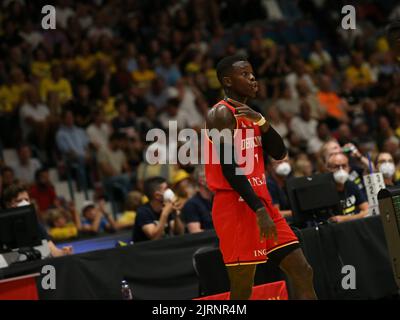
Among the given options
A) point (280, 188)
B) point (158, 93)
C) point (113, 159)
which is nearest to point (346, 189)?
point (280, 188)

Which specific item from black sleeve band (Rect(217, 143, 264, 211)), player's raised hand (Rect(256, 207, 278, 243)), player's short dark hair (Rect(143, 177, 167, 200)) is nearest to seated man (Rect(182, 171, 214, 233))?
player's short dark hair (Rect(143, 177, 167, 200))

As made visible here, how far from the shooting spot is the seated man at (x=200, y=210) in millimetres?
8883

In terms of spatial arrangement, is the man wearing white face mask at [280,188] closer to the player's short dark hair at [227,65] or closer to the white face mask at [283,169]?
the white face mask at [283,169]

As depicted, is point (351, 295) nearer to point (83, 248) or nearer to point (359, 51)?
point (83, 248)

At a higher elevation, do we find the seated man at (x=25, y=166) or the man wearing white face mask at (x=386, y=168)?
the seated man at (x=25, y=166)

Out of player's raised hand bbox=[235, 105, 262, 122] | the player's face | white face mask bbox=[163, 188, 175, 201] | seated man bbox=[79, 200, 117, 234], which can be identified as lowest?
seated man bbox=[79, 200, 117, 234]

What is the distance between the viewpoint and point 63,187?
12.7 meters

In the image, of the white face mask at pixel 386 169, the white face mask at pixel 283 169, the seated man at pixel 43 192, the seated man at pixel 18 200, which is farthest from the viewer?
the seated man at pixel 43 192

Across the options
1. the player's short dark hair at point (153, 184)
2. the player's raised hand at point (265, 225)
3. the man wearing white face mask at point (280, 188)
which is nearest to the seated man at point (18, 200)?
the player's short dark hair at point (153, 184)

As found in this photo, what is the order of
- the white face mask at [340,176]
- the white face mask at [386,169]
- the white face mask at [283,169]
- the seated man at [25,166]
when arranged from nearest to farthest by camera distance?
the white face mask at [340,176] → the white face mask at [386,169] → the white face mask at [283,169] → the seated man at [25,166]

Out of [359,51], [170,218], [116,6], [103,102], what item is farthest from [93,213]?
[359,51]

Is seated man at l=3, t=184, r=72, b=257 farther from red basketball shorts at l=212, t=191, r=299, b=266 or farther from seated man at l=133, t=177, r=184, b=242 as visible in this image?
red basketball shorts at l=212, t=191, r=299, b=266

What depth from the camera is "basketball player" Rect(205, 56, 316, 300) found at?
5.36 m

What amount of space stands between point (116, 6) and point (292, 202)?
350 inches
